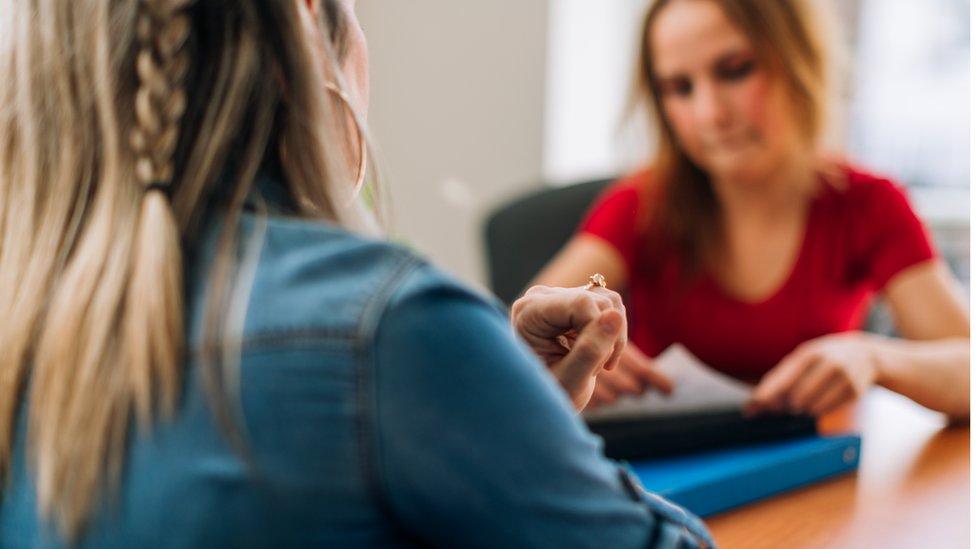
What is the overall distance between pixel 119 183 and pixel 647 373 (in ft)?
2.08

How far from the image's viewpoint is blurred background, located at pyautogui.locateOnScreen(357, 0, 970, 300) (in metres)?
2.31

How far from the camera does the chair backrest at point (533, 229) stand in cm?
176

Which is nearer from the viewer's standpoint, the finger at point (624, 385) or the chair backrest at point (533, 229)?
the finger at point (624, 385)

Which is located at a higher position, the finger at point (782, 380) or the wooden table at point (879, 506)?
the finger at point (782, 380)

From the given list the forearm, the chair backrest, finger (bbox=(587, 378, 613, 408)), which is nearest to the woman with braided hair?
finger (bbox=(587, 378, 613, 408))

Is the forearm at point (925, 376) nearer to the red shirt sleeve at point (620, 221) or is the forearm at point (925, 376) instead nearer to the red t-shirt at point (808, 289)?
the red t-shirt at point (808, 289)

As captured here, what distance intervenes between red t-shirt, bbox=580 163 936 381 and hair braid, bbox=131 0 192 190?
1029mm

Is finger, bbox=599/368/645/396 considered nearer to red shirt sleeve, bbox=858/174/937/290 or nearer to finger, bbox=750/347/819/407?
finger, bbox=750/347/819/407

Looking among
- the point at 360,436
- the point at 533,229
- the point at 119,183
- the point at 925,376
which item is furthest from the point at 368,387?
the point at 533,229

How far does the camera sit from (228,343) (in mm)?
403

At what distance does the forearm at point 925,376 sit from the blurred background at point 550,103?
0.73 metres

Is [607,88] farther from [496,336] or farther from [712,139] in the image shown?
[496,336]

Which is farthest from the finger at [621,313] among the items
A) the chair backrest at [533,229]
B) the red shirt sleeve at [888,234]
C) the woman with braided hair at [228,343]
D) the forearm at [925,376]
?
the chair backrest at [533,229]

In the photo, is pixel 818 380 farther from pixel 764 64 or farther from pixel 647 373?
pixel 764 64
